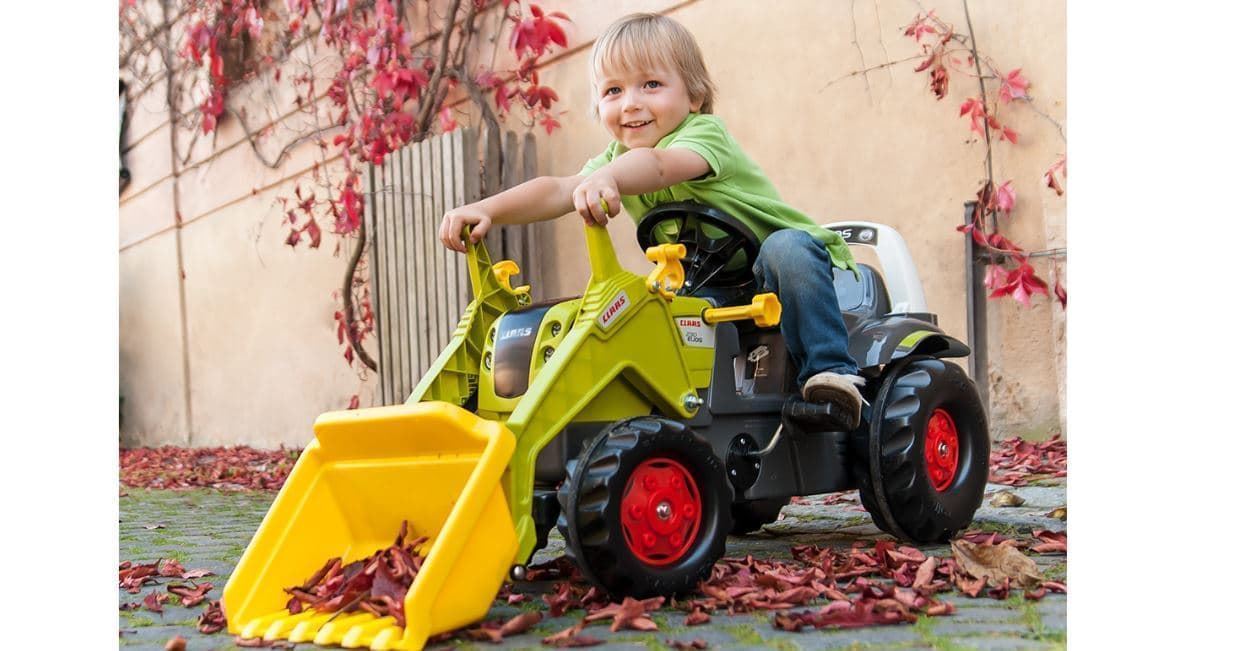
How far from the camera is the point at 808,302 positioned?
2670 millimetres

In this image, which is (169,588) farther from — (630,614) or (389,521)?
(630,614)

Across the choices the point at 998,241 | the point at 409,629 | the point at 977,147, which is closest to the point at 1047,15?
the point at 977,147

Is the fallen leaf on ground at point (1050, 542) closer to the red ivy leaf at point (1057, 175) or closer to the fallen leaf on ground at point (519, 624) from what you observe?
the fallen leaf on ground at point (519, 624)

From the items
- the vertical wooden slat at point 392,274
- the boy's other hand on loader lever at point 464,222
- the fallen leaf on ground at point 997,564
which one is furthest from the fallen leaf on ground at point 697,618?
the vertical wooden slat at point 392,274

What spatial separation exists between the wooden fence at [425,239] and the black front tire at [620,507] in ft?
11.5

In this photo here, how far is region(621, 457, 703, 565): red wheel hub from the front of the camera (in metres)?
2.21

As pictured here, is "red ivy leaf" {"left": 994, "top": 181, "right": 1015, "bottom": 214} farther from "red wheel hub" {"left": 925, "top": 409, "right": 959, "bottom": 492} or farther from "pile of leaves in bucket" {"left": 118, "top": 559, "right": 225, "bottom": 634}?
"pile of leaves in bucket" {"left": 118, "top": 559, "right": 225, "bottom": 634}

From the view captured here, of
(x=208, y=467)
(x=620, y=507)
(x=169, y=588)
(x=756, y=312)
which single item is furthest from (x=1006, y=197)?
(x=208, y=467)

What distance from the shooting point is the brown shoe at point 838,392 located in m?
2.64

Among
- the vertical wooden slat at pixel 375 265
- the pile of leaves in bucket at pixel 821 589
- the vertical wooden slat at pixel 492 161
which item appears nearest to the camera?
the pile of leaves in bucket at pixel 821 589

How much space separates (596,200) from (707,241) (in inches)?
23.7

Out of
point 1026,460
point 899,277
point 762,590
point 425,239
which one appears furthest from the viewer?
point 425,239
